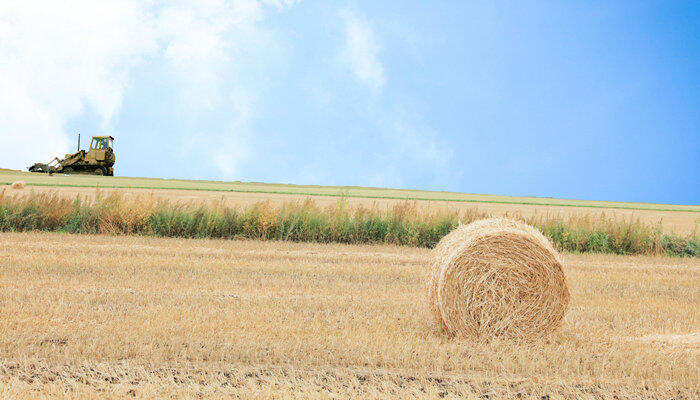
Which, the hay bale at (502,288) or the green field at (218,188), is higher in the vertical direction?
the green field at (218,188)

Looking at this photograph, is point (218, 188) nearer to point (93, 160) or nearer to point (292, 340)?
point (93, 160)

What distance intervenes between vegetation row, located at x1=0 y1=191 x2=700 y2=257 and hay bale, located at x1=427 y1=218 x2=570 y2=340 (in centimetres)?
874

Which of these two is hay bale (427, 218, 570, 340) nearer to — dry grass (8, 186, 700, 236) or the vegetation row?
the vegetation row

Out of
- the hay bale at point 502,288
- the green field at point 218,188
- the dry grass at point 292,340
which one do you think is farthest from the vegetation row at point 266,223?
the green field at point 218,188

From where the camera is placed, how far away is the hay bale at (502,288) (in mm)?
6539

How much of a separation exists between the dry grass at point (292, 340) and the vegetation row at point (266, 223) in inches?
188

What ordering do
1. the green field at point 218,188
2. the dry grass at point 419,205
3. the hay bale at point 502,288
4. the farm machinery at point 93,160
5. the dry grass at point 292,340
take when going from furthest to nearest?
the farm machinery at point 93,160, the green field at point 218,188, the dry grass at point 419,205, the hay bale at point 502,288, the dry grass at point 292,340

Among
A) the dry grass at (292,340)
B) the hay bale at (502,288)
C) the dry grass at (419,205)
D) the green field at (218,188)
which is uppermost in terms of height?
the green field at (218,188)

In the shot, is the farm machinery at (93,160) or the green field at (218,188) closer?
the green field at (218,188)

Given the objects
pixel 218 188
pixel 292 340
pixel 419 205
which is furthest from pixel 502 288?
pixel 218 188

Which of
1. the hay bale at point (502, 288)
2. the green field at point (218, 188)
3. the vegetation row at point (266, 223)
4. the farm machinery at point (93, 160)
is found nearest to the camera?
the hay bale at point (502, 288)

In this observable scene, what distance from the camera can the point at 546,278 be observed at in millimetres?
6633

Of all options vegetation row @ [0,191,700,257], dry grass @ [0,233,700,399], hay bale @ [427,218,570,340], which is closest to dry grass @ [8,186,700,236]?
vegetation row @ [0,191,700,257]

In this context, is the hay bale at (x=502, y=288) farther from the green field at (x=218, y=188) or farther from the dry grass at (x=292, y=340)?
the green field at (x=218, y=188)
